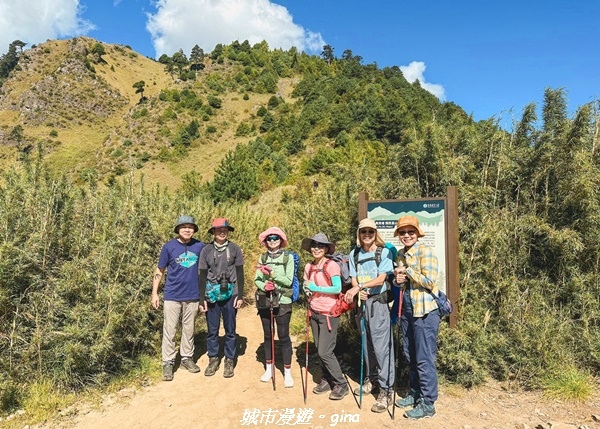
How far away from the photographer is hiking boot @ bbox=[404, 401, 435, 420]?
10.3 feet

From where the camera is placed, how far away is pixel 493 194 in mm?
4645

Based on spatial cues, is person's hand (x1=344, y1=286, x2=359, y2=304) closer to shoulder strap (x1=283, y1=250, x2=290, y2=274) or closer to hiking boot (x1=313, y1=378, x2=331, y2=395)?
shoulder strap (x1=283, y1=250, x2=290, y2=274)

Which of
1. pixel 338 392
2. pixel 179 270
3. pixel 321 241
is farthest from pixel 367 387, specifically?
pixel 179 270

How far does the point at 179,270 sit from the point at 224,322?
79cm

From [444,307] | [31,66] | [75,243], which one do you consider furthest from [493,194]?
[31,66]

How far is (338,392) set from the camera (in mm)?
3568

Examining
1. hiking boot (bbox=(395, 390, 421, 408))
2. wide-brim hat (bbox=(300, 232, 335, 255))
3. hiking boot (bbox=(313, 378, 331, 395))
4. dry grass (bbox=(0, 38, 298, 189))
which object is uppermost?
dry grass (bbox=(0, 38, 298, 189))

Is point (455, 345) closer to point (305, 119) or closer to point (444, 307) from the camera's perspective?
point (444, 307)

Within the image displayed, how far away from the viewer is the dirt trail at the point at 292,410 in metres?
3.19

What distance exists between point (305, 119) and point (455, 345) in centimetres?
3845

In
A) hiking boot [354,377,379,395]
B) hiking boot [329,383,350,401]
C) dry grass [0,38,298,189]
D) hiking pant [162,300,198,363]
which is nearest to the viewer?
hiking boot [329,383,350,401]

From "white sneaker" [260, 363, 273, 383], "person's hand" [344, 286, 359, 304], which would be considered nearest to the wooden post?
"person's hand" [344, 286, 359, 304]

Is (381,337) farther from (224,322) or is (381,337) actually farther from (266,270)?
(224,322)

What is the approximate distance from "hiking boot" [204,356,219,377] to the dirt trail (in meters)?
0.17
